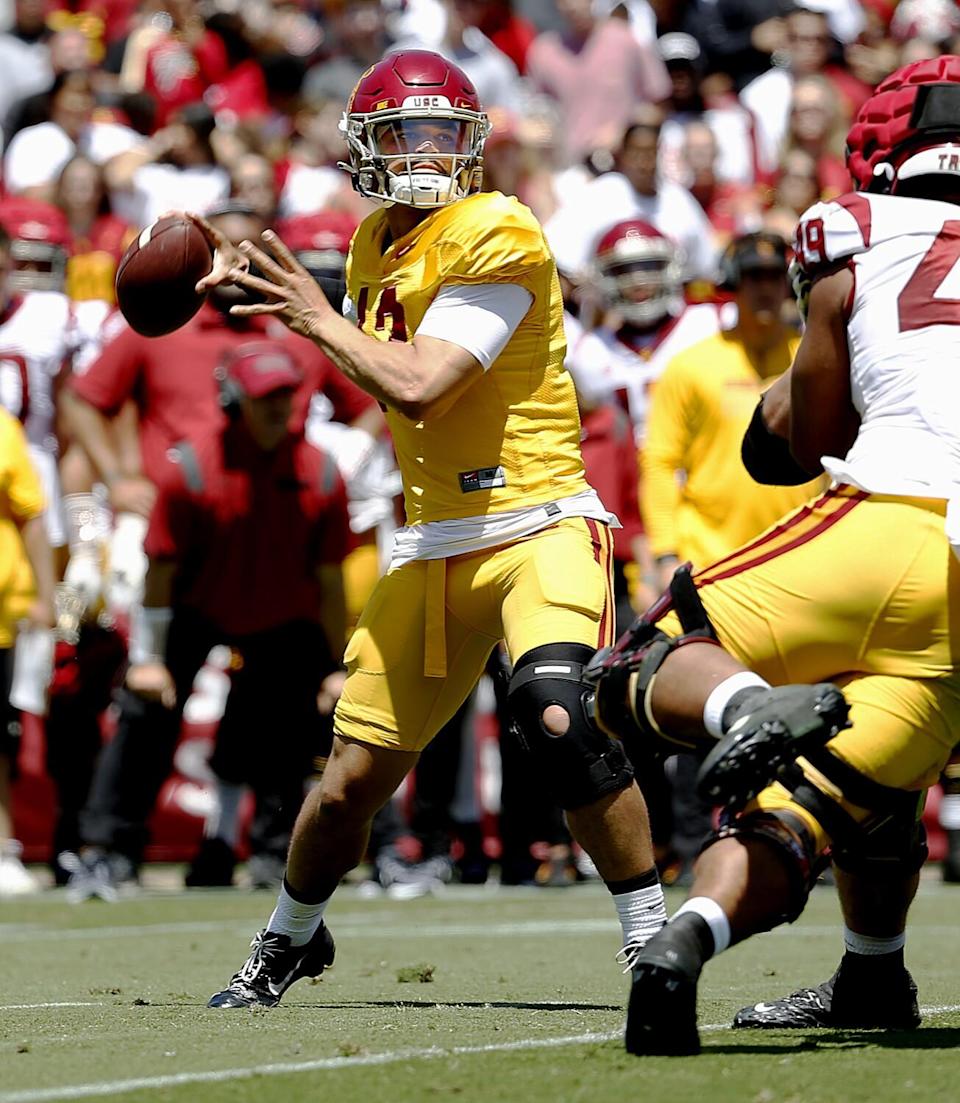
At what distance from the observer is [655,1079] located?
3672 millimetres

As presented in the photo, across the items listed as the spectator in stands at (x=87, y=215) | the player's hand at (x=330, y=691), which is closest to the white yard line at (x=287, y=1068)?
the player's hand at (x=330, y=691)

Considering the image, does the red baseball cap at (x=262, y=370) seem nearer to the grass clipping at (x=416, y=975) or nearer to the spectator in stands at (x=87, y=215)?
the spectator in stands at (x=87, y=215)

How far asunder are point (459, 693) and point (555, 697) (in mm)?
447

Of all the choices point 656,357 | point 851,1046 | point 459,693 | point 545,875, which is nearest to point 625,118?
point 656,357

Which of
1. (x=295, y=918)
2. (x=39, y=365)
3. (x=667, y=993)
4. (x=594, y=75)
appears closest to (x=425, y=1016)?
(x=295, y=918)

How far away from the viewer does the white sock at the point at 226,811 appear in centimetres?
938

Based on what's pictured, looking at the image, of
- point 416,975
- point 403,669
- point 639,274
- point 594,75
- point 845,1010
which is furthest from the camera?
point 594,75

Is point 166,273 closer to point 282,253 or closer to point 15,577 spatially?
point 282,253

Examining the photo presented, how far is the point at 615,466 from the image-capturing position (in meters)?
9.25

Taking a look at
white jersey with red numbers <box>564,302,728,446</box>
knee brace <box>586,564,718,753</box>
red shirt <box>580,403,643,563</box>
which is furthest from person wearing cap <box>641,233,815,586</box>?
knee brace <box>586,564,718,753</box>

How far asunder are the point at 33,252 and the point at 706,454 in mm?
3284

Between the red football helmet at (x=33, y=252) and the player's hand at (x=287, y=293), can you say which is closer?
the player's hand at (x=287, y=293)

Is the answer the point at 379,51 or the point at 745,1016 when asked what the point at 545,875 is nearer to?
the point at 745,1016

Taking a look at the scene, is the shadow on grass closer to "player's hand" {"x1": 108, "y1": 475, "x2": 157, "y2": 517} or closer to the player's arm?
the player's arm
